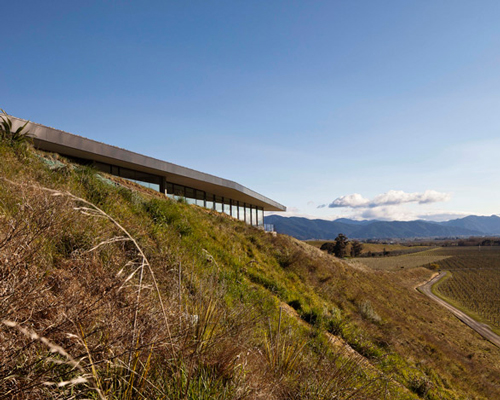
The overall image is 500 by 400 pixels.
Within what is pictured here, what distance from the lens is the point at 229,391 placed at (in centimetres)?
246

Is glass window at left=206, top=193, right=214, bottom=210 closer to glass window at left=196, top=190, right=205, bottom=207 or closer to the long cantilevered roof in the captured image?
glass window at left=196, top=190, right=205, bottom=207

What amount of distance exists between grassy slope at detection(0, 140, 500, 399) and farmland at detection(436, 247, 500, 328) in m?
49.2

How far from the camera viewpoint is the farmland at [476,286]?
55.4m

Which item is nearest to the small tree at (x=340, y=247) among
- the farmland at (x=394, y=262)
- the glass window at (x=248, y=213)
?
the farmland at (x=394, y=262)

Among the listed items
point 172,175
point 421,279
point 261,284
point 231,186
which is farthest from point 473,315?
point 261,284

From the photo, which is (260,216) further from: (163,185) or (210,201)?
(163,185)

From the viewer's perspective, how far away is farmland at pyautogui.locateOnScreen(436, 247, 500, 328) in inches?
2180

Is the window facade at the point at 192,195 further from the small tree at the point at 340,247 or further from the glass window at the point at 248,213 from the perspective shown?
the small tree at the point at 340,247

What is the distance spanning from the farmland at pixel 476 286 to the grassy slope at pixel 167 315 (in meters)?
49.2

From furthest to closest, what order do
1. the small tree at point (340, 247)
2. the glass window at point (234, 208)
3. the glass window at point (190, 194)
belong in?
the small tree at point (340, 247)
the glass window at point (234, 208)
the glass window at point (190, 194)

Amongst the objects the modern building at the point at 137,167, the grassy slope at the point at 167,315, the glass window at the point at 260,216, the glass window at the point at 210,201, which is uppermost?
the modern building at the point at 137,167

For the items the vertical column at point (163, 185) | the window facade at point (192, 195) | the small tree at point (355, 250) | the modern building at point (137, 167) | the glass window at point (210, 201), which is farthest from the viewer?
the small tree at point (355, 250)

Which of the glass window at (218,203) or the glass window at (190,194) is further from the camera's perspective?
the glass window at (218,203)

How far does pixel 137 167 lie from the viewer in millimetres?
22094
